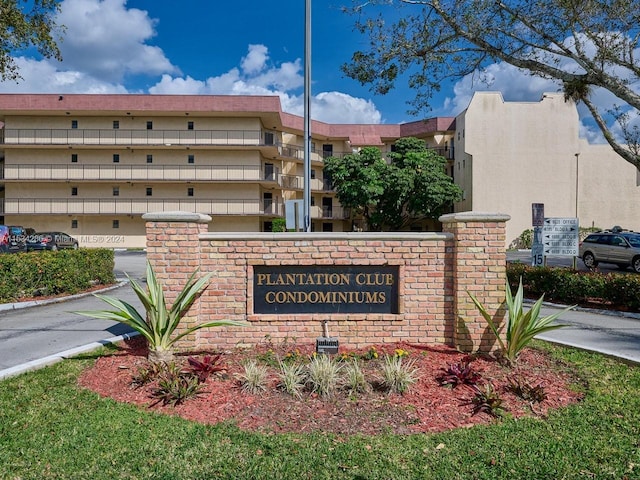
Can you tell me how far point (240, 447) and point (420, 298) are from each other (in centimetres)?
347

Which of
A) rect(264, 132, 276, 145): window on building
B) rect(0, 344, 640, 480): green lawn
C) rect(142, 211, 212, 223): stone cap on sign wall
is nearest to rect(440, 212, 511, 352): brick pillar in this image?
rect(0, 344, 640, 480): green lawn

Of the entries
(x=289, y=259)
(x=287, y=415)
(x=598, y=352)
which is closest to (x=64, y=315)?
(x=289, y=259)

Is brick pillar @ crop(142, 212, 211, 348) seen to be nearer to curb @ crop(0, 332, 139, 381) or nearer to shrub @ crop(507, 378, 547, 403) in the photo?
curb @ crop(0, 332, 139, 381)

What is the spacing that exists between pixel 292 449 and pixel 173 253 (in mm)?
3397

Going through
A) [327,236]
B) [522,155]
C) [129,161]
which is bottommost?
[327,236]

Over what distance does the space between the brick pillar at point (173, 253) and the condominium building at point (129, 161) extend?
1119 inches

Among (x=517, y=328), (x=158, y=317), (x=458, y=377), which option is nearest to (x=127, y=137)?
(x=158, y=317)

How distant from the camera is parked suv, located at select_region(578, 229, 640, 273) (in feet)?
62.1

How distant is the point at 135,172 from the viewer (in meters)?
35.4

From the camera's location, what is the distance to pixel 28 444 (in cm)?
380

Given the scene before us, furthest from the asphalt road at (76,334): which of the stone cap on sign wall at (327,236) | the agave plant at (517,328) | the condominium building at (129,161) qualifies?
the condominium building at (129,161)

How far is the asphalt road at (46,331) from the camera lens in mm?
6738

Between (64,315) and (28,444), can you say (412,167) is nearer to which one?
(64,315)

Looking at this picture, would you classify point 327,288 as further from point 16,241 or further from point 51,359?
point 16,241
